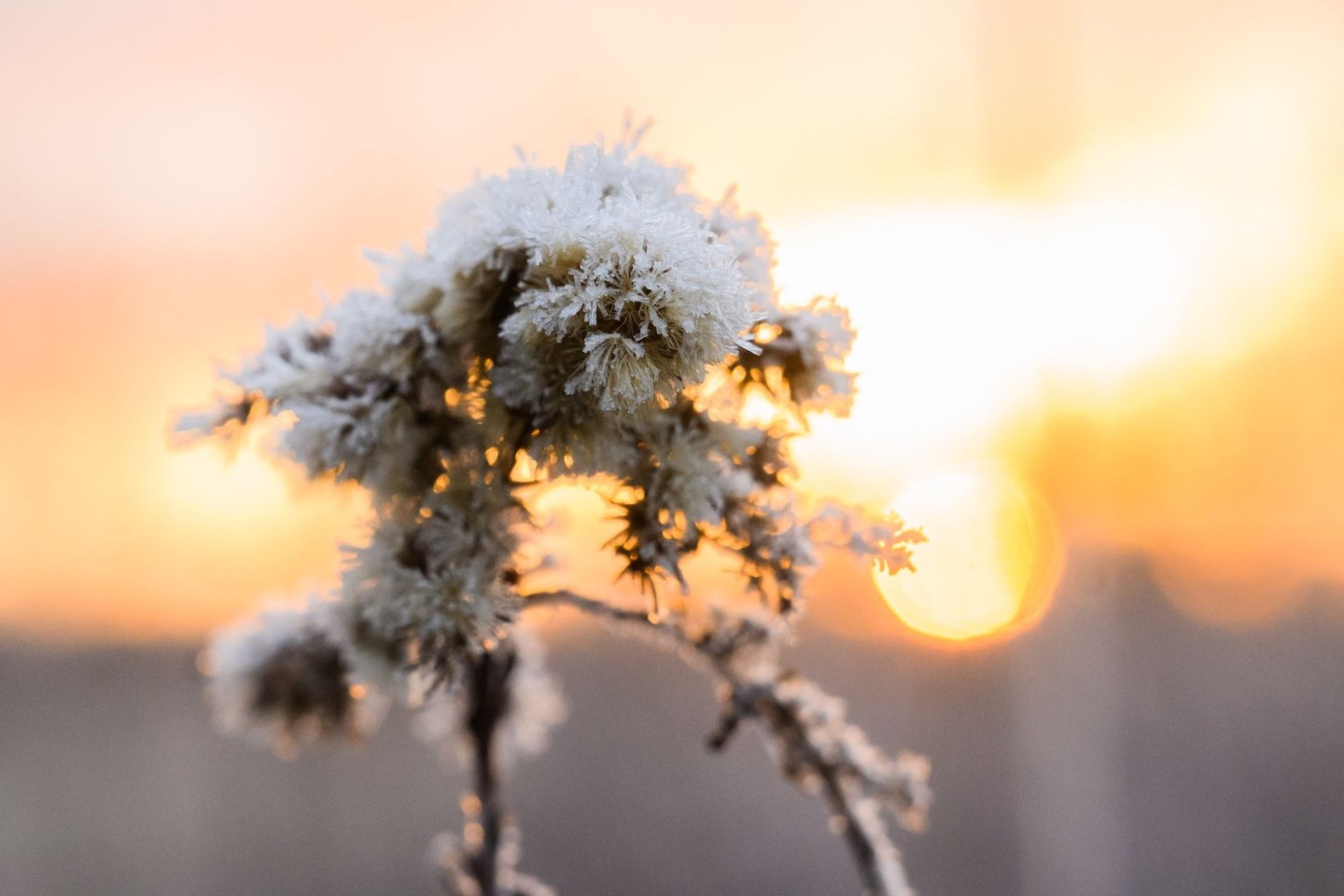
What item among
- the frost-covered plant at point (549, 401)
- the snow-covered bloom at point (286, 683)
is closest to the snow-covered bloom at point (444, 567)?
the frost-covered plant at point (549, 401)

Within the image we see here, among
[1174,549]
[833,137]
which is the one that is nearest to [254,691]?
[833,137]

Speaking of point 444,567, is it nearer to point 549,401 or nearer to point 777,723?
point 549,401

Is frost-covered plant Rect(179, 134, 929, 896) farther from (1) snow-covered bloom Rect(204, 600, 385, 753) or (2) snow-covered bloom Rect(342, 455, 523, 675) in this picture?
(1) snow-covered bloom Rect(204, 600, 385, 753)

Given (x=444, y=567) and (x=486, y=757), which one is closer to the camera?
(x=444, y=567)

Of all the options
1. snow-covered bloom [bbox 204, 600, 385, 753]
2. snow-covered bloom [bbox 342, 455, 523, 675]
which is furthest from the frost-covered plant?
snow-covered bloom [bbox 204, 600, 385, 753]

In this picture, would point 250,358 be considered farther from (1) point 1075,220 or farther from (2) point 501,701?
(1) point 1075,220

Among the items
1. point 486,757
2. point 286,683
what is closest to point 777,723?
point 486,757
